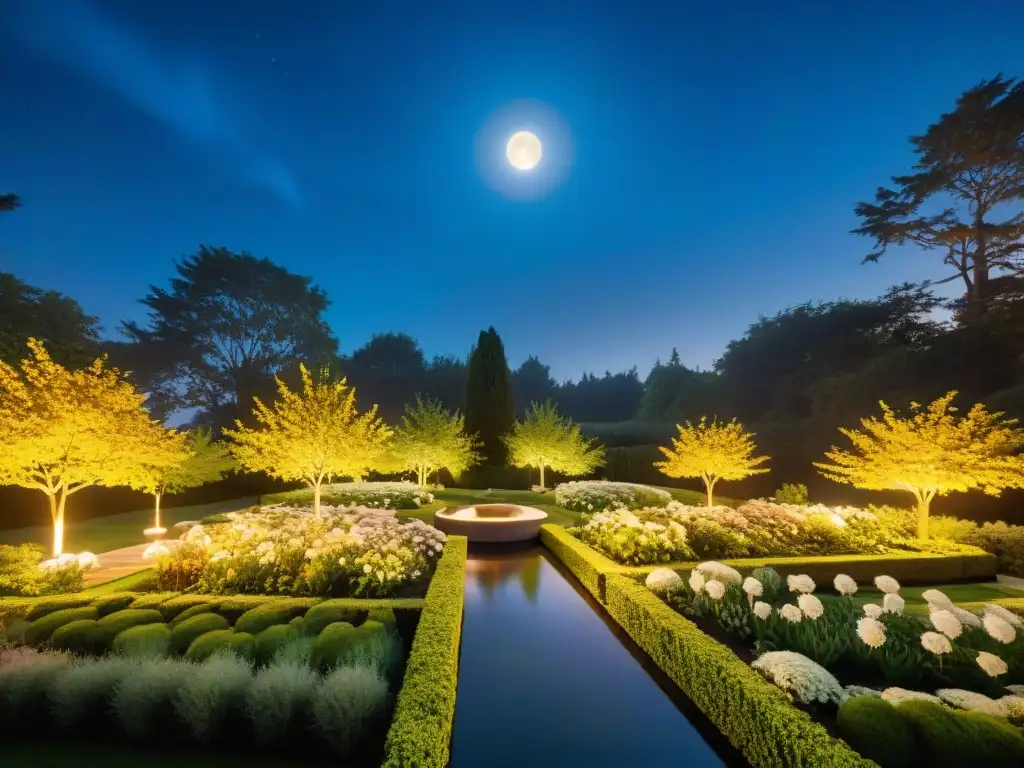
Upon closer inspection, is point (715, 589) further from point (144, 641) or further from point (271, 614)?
point (144, 641)

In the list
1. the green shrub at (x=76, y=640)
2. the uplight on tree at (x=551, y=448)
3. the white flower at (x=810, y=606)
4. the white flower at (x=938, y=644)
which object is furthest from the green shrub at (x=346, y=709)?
the uplight on tree at (x=551, y=448)

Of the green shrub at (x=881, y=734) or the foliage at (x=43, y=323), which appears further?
the foliage at (x=43, y=323)

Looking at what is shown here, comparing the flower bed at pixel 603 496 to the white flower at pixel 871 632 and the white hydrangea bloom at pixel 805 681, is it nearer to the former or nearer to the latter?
the white flower at pixel 871 632

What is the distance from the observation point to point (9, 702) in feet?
15.2

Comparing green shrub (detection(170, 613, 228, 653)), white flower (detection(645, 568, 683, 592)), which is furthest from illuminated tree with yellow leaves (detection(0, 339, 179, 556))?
white flower (detection(645, 568, 683, 592))

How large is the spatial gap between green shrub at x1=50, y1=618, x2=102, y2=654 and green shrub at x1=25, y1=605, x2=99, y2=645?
35 centimetres

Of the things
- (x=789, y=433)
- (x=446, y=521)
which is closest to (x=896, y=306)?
(x=789, y=433)

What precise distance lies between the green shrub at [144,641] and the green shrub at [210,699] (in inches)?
50.2

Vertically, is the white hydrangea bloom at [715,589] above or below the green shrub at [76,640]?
above

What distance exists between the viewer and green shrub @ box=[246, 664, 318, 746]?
4.34m

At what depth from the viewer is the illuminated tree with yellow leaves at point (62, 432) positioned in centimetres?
906

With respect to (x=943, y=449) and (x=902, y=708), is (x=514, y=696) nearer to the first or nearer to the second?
(x=902, y=708)

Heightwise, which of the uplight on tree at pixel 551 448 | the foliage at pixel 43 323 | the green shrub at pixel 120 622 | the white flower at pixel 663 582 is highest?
the foliage at pixel 43 323

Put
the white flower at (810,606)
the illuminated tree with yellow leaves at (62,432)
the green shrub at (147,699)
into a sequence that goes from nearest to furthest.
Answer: the green shrub at (147,699)
the white flower at (810,606)
the illuminated tree with yellow leaves at (62,432)
